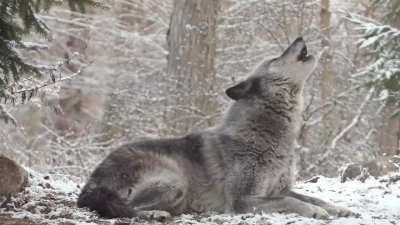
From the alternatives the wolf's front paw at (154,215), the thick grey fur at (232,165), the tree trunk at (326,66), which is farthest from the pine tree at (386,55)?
the tree trunk at (326,66)

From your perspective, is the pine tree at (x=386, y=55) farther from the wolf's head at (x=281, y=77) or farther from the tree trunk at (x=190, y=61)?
the wolf's head at (x=281, y=77)

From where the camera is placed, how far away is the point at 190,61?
38.5 feet

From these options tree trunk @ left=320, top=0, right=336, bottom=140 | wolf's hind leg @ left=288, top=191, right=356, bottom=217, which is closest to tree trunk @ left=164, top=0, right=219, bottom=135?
tree trunk @ left=320, top=0, right=336, bottom=140

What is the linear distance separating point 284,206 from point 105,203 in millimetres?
1429

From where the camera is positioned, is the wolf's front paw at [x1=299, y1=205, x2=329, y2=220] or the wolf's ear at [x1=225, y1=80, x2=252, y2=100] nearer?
the wolf's front paw at [x1=299, y1=205, x2=329, y2=220]

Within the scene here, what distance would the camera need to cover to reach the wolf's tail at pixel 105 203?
15.6 feet

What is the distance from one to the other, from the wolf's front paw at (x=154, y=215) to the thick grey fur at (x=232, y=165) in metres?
0.05

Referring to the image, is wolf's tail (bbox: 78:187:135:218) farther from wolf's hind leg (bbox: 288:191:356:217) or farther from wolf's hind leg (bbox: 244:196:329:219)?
wolf's hind leg (bbox: 288:191:356:217)

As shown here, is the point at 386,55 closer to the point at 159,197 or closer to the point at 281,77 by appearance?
the point at 281,77

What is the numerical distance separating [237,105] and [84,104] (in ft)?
54.4

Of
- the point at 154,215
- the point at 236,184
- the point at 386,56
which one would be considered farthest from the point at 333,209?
the point at 386,56

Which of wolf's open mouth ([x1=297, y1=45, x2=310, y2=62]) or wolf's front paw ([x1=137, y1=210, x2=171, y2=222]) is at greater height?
wolf's open mouth ([x1=297, y1=45, x2=310, y2=62])

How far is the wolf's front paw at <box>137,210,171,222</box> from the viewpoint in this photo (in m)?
A: 4.84

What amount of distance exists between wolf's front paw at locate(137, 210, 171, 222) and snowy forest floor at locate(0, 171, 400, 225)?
0.06 meters
